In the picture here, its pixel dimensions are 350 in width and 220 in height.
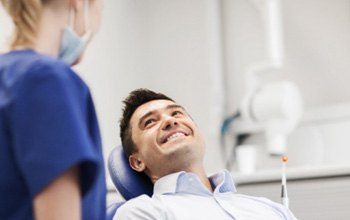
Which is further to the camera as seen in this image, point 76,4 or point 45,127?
point 76,4

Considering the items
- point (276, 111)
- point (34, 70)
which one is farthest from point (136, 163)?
point (34, 70)

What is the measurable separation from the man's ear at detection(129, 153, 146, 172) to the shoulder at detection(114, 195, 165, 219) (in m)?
0.25

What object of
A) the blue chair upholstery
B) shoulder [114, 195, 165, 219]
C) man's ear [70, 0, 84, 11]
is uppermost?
man's ear [70, 0, 84, 11]

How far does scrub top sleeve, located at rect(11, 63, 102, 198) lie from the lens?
0.82 metres

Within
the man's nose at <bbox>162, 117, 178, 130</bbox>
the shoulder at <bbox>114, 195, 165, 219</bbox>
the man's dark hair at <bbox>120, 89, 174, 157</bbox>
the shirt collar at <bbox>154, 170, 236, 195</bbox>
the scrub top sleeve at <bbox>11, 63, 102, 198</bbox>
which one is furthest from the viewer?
the man's dark hair at <bbox>120, 89, 174, 157</bbox>

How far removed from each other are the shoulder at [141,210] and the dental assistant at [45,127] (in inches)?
31.0

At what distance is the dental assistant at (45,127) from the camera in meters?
0.82

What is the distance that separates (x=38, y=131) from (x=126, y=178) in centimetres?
117

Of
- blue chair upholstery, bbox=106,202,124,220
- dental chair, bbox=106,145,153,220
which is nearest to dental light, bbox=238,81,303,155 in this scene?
dental chair, bbox=106,145,153,220

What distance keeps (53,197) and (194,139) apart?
1191mm

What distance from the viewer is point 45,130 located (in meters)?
0.82

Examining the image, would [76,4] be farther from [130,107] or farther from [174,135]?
[130,107]

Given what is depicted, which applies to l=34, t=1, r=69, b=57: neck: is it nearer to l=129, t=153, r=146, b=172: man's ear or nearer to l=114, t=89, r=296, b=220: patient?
l=114, t=89, r=296, b=220: patient

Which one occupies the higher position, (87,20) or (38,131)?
(87,20)
